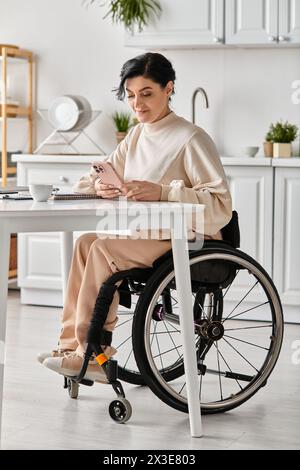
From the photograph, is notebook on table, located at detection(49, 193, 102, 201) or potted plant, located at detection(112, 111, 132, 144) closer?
notebook on table, located at detection(49, 193, 102, 201)

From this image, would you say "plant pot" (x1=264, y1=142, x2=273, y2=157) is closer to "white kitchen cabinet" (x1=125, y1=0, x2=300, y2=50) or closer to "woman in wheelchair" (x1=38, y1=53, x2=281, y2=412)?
"white kitchen cabinet" (x1=125, y1=0, x2=300, y2=50)

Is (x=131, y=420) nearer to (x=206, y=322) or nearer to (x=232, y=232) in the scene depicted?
(x=206, y=322)

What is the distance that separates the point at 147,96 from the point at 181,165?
26cm

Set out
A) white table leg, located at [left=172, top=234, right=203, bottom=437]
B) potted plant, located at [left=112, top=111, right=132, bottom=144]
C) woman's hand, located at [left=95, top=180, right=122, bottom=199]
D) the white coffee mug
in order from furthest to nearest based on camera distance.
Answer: potted plant, located at [left=112, top=111, right=132, bottom=144] → woman's hand, located at [left=95, top=180, right=122, bottom=199] → the white coffee mug → white table leg, located at [left=172, top=234, right=203, bottom=437]

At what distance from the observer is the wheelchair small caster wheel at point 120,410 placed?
2.88 metres

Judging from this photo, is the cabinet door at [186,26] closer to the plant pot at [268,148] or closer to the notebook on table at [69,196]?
the plant pot at [268,148]

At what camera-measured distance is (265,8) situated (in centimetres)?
458

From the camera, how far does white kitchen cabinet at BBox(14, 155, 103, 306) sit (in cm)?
488

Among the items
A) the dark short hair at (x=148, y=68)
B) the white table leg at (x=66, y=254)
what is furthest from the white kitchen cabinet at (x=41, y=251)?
the dark short hair at (x=148, y=68)

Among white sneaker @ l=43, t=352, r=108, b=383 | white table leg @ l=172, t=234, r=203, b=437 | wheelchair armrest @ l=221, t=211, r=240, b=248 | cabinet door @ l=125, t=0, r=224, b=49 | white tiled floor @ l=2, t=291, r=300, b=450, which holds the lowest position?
white tiled floor @ l=2, t=291, r=300, b=450

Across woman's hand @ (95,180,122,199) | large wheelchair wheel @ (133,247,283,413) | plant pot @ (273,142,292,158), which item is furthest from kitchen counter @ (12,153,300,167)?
woman's hand @ (95,180,122,199)

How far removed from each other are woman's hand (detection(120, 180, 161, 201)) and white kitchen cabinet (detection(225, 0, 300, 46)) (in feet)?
6.60

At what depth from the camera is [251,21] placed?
15.1 feet

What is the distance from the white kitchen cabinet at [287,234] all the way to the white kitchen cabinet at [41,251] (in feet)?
3.64
